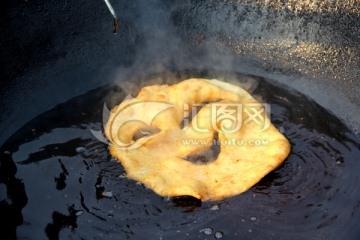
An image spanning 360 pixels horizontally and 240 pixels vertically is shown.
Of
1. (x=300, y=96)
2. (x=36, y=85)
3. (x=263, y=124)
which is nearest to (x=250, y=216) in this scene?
(x=263, y=124)

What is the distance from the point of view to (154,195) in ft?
12.3

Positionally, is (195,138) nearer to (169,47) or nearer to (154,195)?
(154,195)

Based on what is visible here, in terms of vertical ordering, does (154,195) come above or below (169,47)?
below

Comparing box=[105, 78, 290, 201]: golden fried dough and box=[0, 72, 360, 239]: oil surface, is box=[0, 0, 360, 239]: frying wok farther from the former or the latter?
box=[105, 78, 290, 201]: golden fried dough

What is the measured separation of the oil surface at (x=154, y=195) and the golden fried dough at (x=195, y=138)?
0.10 metres

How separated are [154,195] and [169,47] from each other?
1985 millimetres

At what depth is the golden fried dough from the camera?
381 cm

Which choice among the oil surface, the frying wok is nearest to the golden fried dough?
the oil surface

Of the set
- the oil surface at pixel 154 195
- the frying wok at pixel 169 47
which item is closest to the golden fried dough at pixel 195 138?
the oil surface at pixel 154 195

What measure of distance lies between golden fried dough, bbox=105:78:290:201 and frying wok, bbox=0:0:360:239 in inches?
21.9

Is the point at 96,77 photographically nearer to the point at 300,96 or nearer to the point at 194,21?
the point at 194,21

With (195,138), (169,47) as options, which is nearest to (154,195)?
(195,138)

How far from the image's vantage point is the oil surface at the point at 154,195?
3508 millimetres

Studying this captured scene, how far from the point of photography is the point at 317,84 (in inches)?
191
